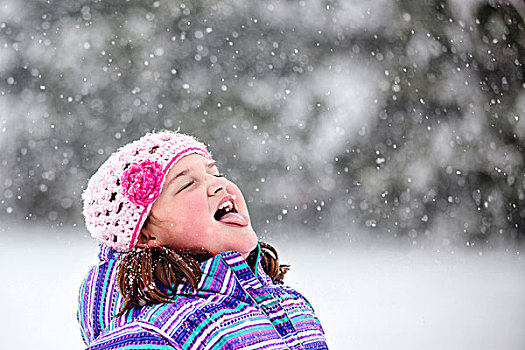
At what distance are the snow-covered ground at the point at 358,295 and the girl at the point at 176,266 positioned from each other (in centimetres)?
81

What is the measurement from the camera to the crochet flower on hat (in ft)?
2.12

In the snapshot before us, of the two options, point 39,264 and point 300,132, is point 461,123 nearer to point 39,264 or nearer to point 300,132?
point 300,132

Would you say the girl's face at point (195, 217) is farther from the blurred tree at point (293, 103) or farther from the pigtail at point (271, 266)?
the blurred tree at point (293, 103)

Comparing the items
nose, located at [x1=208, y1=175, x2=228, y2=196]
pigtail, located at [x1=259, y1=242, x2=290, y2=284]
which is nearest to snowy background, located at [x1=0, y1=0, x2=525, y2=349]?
pigtail, located at [x1=259, y1=242, x2=290, y2=284]

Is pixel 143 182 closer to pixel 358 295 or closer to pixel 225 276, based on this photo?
pixel 225 276

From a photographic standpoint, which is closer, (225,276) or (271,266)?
(225,276)

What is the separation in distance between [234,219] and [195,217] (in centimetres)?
4

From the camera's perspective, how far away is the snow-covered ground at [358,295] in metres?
1.63

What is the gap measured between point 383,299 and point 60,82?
2442 millimetres

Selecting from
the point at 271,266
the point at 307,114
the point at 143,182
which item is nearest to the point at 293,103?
the point at 307,114

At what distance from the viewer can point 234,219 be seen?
668 millimetres

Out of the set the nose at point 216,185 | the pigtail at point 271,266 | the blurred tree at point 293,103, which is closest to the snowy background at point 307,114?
the blurred tree at point 293,103

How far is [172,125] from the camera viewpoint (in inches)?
156

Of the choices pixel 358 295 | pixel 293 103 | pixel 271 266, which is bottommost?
pixel 271 266
